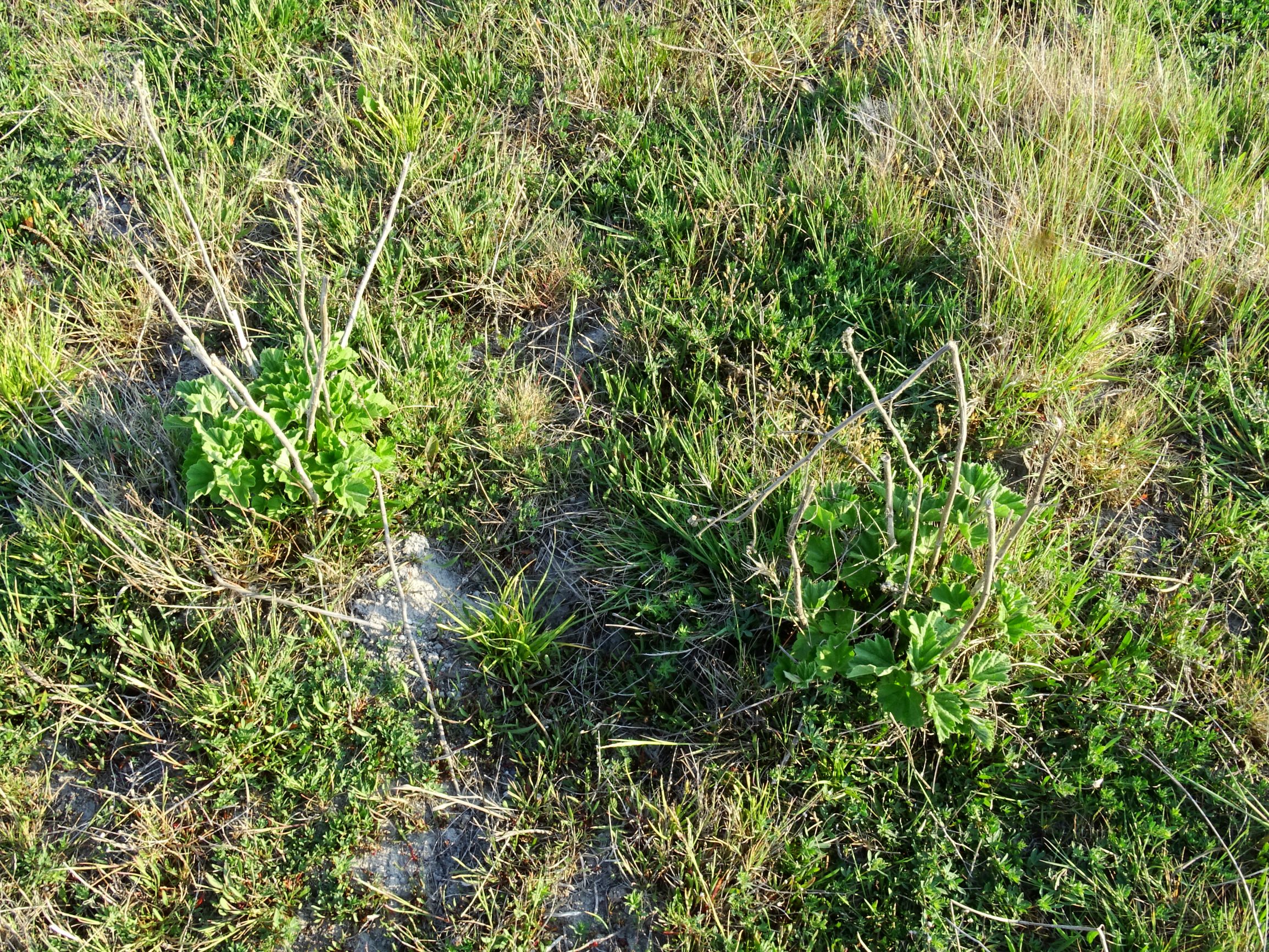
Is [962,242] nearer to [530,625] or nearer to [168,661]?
[530,625]

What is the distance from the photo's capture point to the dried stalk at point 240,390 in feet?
7.79

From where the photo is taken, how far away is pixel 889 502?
95.0 inches

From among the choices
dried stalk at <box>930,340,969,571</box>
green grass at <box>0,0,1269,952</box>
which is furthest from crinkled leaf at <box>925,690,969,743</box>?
dried stalk at <box>930,340,969,571</box>

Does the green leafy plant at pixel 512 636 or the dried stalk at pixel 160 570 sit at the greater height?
the dried stalk at pixel 160 570

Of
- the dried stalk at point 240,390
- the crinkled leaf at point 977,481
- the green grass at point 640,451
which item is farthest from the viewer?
the crinkled leaf at point 977,481

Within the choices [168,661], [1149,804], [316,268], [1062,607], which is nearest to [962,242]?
[1062,607]

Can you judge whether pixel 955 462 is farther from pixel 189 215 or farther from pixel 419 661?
pixel 189 215

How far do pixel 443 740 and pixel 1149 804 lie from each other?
2.06 metres

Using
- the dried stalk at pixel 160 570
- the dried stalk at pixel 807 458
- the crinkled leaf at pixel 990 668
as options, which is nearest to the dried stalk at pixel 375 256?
the dried stalk at pixel 160 570

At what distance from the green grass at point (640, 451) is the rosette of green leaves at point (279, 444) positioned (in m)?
0.15

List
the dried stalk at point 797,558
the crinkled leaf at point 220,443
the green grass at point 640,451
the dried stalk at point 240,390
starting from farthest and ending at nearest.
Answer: the crinkled leaf at point 220,443 < the green grass at point 640,451 < the dried stalk at point 240,390 < the dried stalk at point 797,558

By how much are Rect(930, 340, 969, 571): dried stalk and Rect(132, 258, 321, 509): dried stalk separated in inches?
72.5

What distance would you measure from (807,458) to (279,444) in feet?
5.81

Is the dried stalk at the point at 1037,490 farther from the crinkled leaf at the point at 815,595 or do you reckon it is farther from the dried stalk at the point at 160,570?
the dried stalk at the point at 160,570
